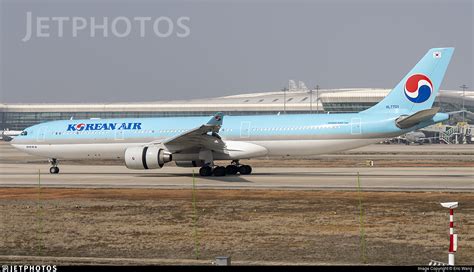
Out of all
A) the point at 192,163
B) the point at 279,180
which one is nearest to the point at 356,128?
the point at 279,180

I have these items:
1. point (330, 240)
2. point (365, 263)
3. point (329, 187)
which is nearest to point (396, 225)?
point (330, 240)

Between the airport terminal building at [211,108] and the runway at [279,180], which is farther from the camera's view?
the airport terminal building at [211,108]

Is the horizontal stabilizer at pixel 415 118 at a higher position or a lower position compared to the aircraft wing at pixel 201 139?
higher

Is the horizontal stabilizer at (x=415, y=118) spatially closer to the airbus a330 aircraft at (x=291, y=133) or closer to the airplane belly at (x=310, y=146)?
the airbus a330 aircraft at (x=291, y=133)

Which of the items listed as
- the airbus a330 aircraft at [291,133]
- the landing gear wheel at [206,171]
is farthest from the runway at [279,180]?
the airbus a330 aircraft at [291,133]

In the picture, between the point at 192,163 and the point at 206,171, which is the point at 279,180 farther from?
the point at 192,163

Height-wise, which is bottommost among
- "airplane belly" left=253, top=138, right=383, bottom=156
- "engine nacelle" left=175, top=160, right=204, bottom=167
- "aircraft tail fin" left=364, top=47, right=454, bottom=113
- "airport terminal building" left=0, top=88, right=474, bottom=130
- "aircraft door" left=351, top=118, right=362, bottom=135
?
"engine nacelle" left=175, top=160, right=204, bottom=167

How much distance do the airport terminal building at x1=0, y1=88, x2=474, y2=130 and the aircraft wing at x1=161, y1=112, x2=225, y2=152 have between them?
378 ft

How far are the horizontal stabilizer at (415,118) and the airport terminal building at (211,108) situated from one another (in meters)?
115

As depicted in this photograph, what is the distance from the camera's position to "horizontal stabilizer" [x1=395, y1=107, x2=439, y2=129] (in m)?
38.3

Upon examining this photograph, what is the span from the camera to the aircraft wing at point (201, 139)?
38.5 m

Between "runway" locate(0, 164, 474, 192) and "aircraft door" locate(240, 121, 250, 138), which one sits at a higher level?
"aircraft door" locate(240, 121, 250, 138)

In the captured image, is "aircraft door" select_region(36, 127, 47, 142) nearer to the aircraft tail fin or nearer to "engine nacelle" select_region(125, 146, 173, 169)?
"engine nacelle" select_region(125, 146, 173, 169)

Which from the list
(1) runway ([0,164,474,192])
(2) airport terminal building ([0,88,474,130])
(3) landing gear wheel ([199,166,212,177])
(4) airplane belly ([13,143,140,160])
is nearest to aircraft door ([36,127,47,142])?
(4) airplane belly ([13,143,140,160])
